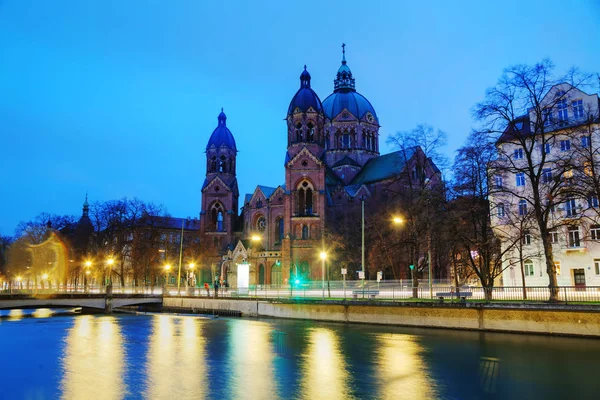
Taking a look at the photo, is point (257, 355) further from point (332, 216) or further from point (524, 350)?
point (332, 216)

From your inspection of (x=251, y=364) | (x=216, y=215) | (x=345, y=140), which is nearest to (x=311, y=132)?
(x=345, y=140)

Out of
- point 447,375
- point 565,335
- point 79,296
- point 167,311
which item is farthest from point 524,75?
point 79,296

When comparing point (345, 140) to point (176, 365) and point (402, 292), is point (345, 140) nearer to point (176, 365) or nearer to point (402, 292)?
point (402, 292)

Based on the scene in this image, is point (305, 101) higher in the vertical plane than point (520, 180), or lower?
higher

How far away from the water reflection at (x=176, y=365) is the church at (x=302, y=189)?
3570cm

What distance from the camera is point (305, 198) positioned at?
247 feet

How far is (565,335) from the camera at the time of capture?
1037 inches

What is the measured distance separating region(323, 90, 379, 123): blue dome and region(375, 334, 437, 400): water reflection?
223ft

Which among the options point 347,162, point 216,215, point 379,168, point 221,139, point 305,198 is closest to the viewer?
point 305,198

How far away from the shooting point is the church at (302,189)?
237 feet

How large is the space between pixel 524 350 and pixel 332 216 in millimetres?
52843

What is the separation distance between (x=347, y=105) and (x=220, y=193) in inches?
1047

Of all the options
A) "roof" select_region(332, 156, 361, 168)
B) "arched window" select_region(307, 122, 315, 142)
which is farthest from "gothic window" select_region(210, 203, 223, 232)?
"roof" select_region(332, 156, 361, 168)

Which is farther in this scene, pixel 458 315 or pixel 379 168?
pixel 379 168
